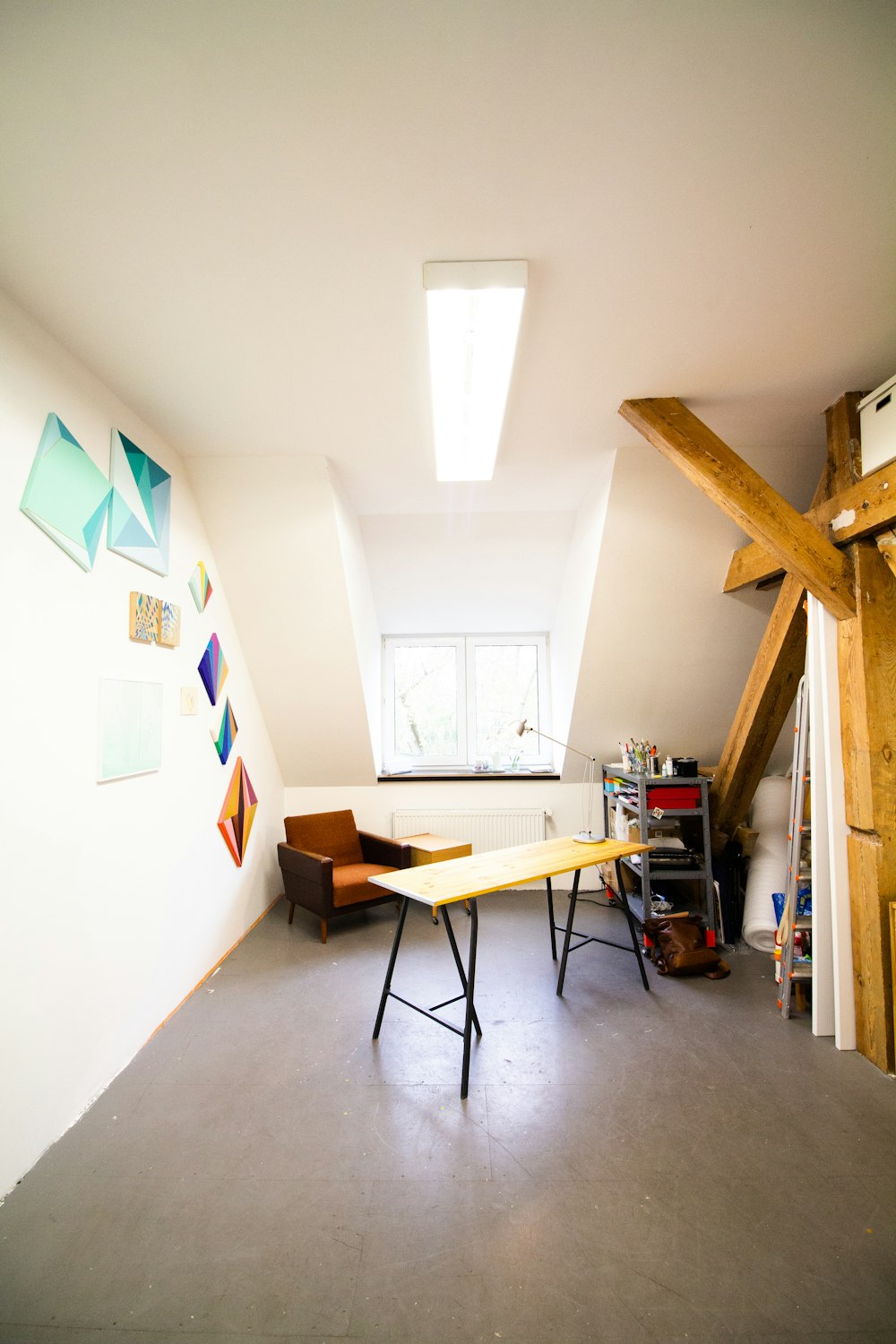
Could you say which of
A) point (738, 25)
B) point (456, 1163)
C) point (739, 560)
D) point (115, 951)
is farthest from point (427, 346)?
point (456, 1163)

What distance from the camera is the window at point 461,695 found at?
5645mm

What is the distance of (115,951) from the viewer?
2.62 metres

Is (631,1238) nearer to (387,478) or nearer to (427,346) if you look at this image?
(427,346)

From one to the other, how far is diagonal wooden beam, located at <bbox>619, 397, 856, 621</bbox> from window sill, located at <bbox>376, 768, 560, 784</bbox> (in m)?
2.79

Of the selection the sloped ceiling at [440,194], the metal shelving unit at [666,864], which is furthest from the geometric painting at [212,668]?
the metal shelving unit at [666,864]

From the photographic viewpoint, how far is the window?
5.64m

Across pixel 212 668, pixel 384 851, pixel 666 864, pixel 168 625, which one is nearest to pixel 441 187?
pixel 168 625

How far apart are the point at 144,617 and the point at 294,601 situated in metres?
1.26

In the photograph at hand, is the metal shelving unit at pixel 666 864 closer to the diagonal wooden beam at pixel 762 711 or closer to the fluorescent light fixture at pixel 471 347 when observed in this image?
the diagonal wooden beam at pixel 762 711

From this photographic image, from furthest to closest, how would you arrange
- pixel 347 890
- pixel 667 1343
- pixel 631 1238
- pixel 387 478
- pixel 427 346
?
1. pixel 347 890
2. pixel 387 478
3. pixel 427 346
4. pixel 631 1238
5. pixel 667 1343

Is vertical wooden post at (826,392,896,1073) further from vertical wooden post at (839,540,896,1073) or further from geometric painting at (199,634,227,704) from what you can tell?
geometric painting at (199,634,227,704)

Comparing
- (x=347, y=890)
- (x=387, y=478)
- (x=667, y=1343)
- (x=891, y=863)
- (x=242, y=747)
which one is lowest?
(x=667, y=1343)

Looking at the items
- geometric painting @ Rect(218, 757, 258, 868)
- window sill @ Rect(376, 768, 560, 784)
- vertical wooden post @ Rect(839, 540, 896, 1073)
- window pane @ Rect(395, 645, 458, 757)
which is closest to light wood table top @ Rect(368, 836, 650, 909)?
vertical wooden post @ Rect(839, 540, 896, 1073)

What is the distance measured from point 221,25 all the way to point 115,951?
3098mm
